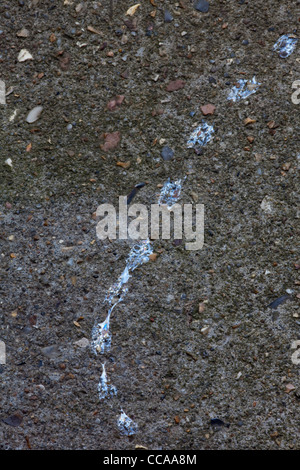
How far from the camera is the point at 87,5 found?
213 centimetres

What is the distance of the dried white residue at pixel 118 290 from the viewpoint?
2.03m

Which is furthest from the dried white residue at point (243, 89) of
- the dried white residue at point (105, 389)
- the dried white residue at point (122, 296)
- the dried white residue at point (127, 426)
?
the dried white residue at point (127, 426)

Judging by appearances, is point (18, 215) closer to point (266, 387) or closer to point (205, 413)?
point (205, 413)

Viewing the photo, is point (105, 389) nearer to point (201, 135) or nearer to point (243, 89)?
point (201, 135)

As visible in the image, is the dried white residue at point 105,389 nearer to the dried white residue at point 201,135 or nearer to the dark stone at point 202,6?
the dried white residue at point 201,135

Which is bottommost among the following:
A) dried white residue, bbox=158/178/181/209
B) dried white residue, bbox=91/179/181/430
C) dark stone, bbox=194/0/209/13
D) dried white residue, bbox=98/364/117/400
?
dried white residue, bbox=98/364/117/400

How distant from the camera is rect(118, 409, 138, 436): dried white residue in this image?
1975 mm

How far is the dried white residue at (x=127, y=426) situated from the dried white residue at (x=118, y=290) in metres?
0.32

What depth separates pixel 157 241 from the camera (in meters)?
2.07

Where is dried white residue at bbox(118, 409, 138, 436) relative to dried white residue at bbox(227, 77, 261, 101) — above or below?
below

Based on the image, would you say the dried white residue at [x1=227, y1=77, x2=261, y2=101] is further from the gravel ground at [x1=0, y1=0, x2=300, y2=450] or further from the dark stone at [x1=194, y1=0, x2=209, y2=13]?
the dark stone at [x1=194, y1=0, x2=209, y2=13]

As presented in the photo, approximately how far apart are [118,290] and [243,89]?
110cm

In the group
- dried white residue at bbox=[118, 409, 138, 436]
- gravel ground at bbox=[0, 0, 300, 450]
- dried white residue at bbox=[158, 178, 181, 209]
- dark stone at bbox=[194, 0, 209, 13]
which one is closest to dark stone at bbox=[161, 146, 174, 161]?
gravel ground at bbox=[0, 0, 300, 450]

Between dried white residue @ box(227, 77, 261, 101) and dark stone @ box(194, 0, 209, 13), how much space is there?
37cm
